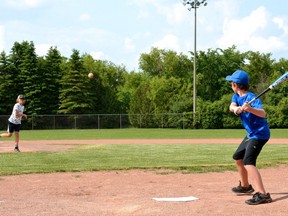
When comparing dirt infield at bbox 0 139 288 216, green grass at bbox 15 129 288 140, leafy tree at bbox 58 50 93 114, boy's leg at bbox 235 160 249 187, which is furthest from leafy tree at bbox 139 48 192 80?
boy's leg at bbox 235 160 249 187

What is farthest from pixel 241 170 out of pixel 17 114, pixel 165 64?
pixel 165 64

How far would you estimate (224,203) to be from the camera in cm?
623

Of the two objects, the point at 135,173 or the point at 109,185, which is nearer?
the point at 109,185

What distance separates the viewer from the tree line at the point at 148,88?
148 feet

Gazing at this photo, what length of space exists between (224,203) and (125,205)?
4.58ft

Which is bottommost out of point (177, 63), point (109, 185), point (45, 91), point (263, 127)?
point (109, 185)

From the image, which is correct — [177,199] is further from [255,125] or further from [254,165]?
[255,125]

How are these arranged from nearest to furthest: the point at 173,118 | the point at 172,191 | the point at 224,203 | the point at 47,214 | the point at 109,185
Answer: the point at 47,214
the point at 224,203
the point at 172,191
the point at 109,185
the point at 173,118

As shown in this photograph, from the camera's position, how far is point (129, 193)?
7340 millimetres

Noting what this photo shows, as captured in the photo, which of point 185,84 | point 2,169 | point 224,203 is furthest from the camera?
point 185,84

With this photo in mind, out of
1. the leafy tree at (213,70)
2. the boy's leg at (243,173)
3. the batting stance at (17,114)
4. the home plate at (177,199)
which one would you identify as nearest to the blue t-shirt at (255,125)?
the boy's leg at (243,173)

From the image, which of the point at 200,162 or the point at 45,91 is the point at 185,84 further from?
the point at 200,162

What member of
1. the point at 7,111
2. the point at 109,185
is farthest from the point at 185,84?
the point at 109,185

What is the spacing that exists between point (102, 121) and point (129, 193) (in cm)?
4223
